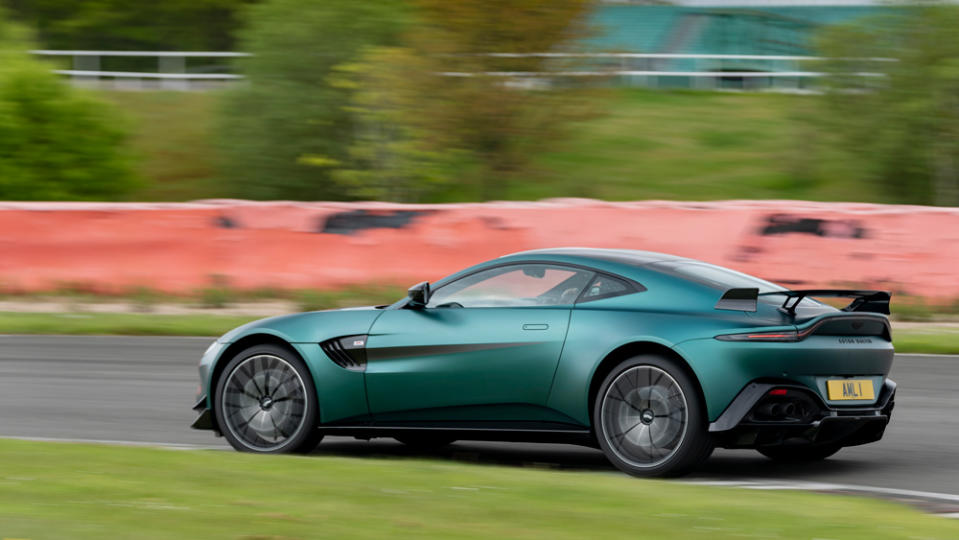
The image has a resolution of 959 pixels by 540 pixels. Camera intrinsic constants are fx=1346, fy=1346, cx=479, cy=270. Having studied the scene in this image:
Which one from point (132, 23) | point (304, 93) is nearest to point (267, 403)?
point (304, 93)

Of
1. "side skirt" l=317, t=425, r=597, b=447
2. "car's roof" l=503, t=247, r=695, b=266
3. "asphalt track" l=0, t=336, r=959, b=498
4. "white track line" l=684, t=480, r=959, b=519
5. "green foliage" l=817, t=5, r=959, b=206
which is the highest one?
"green foliage" l=817, t=5, r=959, b=206

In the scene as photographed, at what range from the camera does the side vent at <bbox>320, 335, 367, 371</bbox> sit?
7891 millimetres

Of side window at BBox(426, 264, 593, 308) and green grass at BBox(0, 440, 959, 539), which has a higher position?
side window at BBox(426, 264, 593, 308)

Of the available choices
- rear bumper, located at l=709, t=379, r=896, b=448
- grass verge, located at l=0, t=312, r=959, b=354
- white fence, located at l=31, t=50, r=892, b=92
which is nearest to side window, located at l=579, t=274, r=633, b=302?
rear bumper, located at l=709, t=379, r=896, b=448

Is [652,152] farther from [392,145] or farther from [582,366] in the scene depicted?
[582,366]

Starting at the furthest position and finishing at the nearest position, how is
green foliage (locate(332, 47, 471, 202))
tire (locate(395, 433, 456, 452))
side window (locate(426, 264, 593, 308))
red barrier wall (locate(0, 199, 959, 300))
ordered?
green foliage (locate(332, 47, 471, 202)) → red barrier wall (locate(0, 199, 959, 300)) → tire (locate(395, 433, 456, 452)) → side window (locate(426, 264, 593, 308))

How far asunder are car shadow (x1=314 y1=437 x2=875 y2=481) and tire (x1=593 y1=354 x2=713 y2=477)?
0.94ft

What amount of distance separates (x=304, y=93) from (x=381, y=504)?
24043 millimetres

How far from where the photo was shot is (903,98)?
84.5 ft

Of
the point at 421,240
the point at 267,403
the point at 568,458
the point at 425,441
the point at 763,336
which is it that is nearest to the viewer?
the point at 763,336

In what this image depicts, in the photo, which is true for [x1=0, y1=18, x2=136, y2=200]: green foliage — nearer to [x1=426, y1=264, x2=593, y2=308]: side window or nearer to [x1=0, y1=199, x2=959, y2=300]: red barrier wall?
[x1=0, y1=199, x2=959, y2=300]: red barrier wall

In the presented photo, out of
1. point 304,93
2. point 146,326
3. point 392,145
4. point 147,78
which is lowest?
point 146,326

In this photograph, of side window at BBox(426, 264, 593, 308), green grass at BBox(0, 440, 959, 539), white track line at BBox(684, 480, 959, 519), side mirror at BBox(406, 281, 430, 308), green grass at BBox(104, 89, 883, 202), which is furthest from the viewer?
green grass at BBox(104, 89, 883, 202)

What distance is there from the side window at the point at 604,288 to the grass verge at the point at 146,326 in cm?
795
